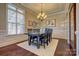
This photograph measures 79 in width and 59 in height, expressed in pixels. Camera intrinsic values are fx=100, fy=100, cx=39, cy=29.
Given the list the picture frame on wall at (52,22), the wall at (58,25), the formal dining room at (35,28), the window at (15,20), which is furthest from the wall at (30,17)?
the picture frame on wall at (52,22)

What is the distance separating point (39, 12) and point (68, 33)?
1023 mm

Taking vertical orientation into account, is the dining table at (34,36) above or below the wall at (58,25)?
below

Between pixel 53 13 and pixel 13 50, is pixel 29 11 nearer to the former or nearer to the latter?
pixel 53 13

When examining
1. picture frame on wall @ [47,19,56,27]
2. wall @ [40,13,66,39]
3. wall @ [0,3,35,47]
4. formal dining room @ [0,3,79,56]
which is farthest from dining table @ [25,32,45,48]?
picture frame on wall @ [47,19,56,27]

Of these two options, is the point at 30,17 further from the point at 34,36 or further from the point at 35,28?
the point at 34,36

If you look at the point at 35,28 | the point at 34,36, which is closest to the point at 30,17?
the point at 35,28

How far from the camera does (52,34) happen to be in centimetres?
269

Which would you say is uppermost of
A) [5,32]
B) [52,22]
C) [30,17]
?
[30,17]

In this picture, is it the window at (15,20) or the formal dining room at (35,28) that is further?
the window at (15,20)

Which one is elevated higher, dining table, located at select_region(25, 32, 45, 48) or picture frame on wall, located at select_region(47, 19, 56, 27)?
picture frame on wall, located at select_region(47, 19, 56, 27)

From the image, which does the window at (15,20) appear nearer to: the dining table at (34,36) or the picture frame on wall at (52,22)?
the dining table at (34,36)

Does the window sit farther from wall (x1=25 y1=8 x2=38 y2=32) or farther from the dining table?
the dining table

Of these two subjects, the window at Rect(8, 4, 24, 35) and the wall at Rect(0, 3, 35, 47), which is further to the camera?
the window at Rect(8, 4, 24, 35)

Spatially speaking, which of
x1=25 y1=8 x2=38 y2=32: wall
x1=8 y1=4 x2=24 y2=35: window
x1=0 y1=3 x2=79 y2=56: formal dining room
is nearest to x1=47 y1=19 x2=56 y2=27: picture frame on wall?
x1=0 y1=3 x2=79 y2=56: formal dining room
